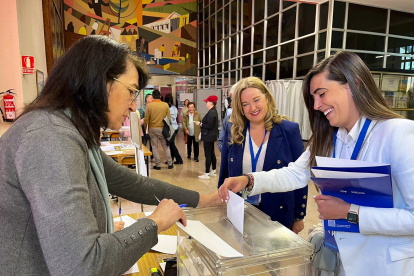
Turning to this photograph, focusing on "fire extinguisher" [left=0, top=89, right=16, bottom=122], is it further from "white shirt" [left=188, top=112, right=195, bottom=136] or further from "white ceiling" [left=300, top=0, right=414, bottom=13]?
"white ceiling" [left=300, top=0, right=414, bottom=13]

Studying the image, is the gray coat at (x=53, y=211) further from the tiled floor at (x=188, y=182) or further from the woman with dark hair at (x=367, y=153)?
the tiled floor at (x=188, y=182)

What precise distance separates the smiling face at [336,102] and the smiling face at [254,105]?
723 mm

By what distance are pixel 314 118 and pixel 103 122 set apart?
1.00m

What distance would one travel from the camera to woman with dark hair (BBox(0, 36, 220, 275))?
1.95ft

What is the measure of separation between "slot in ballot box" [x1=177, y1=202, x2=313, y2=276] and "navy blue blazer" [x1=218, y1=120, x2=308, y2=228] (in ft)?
2.34

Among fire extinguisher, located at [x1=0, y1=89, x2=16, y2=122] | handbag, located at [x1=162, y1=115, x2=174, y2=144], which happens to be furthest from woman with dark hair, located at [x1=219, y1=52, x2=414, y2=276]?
handbag, located at [x1=162, y1=115, x2=174, y2=144]

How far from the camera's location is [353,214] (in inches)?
38.1

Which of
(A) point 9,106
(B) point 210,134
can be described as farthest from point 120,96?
(B) point 210,134

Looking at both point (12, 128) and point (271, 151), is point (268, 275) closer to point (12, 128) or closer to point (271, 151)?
point (12, 128)

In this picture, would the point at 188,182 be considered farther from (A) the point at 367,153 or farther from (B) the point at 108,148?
(A) the point at 367,153

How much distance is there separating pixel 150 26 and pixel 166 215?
1221cm

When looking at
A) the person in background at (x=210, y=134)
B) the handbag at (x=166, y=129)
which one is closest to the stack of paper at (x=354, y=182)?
the person in background at (x=210, y=134)

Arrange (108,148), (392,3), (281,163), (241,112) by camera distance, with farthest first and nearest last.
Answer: (392,3), (108,148), (241,112), (281,163)

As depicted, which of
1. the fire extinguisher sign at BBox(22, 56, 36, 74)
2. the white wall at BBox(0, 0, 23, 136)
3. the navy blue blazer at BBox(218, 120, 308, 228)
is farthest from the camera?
the fire extinguisher sign at BBox(22, 56, 36, 74)
